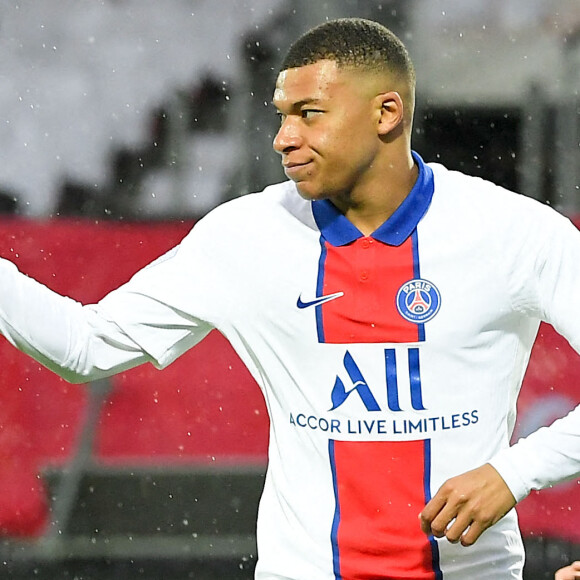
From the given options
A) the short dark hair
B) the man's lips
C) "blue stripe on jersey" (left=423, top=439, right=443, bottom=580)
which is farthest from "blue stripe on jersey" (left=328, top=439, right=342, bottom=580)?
the short dark hair

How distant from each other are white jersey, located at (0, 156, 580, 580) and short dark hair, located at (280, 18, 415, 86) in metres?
0.17

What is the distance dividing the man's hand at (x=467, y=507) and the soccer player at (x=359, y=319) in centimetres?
12

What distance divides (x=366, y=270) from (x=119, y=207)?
1.96 meters

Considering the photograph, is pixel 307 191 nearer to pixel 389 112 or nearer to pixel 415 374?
pixel 389 112

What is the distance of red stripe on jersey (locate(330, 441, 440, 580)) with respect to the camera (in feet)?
5.46

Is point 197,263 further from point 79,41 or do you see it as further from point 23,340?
point 79,41

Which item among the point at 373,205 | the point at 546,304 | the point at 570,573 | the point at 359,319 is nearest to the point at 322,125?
the point at 373,205

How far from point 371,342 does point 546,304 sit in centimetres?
A: 23

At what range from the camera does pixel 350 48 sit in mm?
1703

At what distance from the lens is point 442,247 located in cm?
170

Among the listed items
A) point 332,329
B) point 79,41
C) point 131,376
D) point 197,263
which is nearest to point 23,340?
point 197,263

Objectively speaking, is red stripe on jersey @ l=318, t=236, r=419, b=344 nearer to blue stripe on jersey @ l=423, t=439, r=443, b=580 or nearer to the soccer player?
the soccer player

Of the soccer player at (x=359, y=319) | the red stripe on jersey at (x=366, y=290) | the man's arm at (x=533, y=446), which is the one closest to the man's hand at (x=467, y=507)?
the man's arm at (x=533, y=446)

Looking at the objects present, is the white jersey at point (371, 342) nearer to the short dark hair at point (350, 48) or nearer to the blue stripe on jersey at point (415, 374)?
the blue stripe on jersey at point (415, 374)
